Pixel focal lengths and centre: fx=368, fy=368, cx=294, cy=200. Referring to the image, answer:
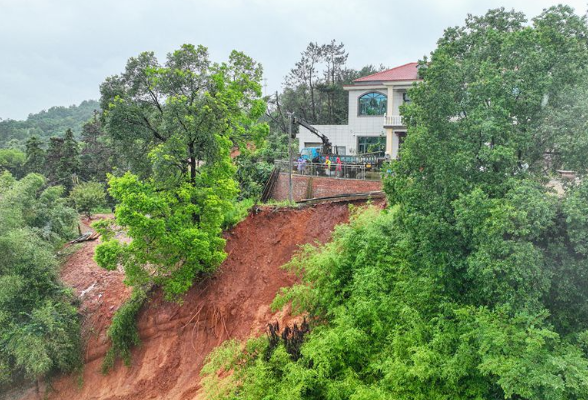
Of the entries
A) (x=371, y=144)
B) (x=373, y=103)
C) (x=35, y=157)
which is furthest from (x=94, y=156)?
(x=373, y=103)

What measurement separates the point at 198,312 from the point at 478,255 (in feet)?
39.3

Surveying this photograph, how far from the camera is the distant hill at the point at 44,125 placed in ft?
284

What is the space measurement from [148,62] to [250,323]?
11.3m

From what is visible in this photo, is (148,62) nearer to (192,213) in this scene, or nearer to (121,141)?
(121,141)

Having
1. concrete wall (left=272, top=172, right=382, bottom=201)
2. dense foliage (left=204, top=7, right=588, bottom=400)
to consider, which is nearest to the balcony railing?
concrete wall (left=272, top=172, right=382, bottom=201)

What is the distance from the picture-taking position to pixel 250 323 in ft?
48.7

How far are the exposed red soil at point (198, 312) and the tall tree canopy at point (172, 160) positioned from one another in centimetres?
158

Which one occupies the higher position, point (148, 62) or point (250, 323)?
point (148, 62)

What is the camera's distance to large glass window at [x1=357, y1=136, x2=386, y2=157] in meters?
26.6

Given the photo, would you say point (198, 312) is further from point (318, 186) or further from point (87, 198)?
point (87, 198)

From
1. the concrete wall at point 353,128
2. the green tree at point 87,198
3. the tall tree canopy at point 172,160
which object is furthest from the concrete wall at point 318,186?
the green tree at point 87,198

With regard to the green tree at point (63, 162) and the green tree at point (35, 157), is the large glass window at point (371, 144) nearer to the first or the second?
the green tree at point (63, 162)

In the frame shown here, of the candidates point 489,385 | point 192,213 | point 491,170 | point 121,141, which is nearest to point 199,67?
point 121,141

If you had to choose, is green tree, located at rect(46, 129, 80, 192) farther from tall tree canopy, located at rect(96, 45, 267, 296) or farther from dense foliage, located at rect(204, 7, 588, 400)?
dense foliage, located at rect(204, 7, 588, 400)
